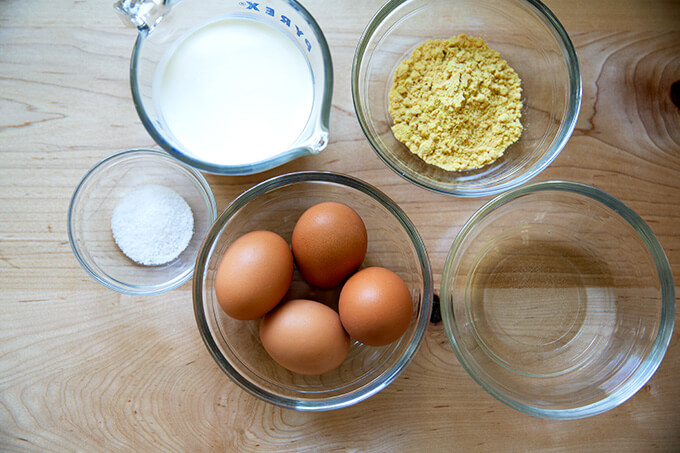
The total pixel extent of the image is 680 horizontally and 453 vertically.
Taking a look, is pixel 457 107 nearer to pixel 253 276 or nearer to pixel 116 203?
pixel 253 276

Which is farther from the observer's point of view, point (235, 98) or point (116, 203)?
point (116, 203)

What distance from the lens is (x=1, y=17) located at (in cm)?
103

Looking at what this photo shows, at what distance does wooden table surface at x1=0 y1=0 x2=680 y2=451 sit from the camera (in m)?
1.03

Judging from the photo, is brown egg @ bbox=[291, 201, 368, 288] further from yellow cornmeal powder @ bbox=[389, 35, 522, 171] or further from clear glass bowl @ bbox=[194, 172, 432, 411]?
yellow cornmeal powder @ bbox=[389, 35, 522, 171]

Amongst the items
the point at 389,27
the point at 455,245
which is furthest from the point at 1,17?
the point at 455,245

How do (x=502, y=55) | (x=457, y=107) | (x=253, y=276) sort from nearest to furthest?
1. (x=253, y=276)
2. (x=457, y=107)
3. (x=502, y=55)

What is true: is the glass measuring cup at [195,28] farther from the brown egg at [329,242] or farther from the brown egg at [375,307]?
the brown egg at [375,307]

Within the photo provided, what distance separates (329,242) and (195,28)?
1.84ft

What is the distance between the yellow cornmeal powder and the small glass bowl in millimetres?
506

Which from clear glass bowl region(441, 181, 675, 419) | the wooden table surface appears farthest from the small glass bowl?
clear glass bowl region(441, 181, 675, 419)

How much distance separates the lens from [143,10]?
843mm

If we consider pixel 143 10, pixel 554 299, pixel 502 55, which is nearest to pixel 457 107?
pixel 502 55

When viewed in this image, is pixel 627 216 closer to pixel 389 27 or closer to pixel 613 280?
pixel 613 280

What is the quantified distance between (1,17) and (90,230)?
1.78 ft
